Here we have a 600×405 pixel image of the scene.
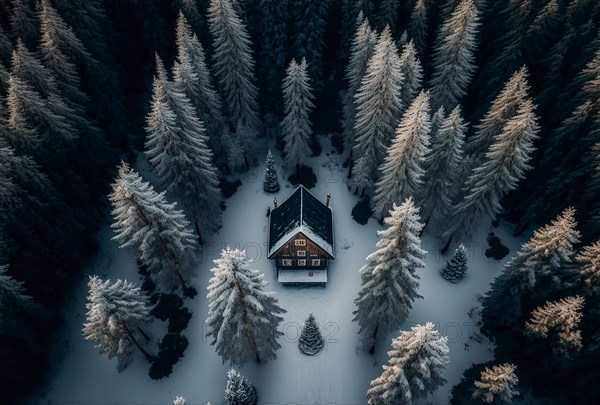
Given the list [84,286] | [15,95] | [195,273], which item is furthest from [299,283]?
[15,95]

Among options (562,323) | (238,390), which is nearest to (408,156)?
(562,323)

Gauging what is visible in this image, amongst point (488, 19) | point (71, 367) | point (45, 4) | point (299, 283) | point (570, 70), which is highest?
point (488, 19)

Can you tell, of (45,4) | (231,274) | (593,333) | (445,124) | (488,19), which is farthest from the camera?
(488,19)

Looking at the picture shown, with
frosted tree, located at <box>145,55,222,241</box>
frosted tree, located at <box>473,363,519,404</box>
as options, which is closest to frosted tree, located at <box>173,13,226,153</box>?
frosted tree, located at <box>145,55,222,241</box>

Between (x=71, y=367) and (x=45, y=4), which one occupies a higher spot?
(x=45, y=4)

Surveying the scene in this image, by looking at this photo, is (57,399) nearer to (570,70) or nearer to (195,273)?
(195,273)
